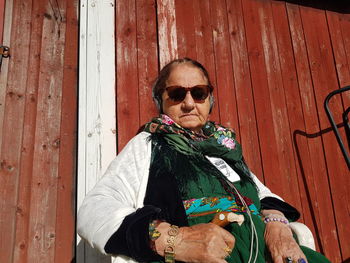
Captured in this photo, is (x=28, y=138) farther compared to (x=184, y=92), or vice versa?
(x=28, y=138)

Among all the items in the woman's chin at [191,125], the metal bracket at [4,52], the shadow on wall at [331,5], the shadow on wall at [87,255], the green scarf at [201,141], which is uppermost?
the shadow on wall at [331,5]

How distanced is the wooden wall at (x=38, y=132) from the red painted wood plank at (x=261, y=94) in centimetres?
137

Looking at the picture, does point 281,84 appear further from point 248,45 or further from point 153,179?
point 153,179

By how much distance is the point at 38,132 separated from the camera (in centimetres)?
207

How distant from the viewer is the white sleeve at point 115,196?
3.85 ft

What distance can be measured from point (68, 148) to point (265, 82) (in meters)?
1.61

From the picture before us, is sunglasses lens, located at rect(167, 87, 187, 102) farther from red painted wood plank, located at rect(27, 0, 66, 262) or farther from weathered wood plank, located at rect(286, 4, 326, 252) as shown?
weathered wood plank, located at rect(286, 4, 326, 252)

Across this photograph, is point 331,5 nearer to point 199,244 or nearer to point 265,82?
point 265,82

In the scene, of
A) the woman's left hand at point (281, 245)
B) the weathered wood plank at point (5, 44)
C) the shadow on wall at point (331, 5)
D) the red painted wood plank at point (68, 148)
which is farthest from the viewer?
the shadow on wall at point (331, 5)

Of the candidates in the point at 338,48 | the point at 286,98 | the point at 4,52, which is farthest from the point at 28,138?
the point at 338,48

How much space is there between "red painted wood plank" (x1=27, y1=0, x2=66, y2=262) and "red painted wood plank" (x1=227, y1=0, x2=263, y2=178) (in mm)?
1303

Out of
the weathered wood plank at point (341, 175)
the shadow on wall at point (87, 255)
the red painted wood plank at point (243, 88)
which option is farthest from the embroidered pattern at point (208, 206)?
the weathered wood plank at point (341, 175)

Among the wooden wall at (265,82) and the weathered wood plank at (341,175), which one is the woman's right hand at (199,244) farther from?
the weathered wood plank at (341,175)

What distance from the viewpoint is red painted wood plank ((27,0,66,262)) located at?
6.21 ft
